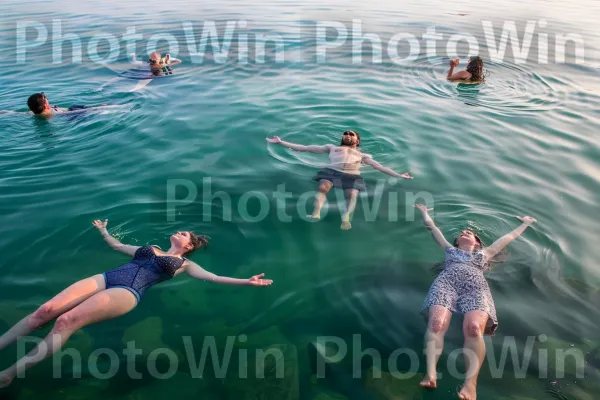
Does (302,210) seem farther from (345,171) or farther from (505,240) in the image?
(505,240)

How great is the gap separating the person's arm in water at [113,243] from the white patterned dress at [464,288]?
14.3 feet

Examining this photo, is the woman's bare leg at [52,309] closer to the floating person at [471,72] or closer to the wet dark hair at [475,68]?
the floating person at [471,72]

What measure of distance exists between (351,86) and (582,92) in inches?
287

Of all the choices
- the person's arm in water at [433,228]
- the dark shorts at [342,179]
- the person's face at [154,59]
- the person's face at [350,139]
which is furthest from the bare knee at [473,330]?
the person's face at [154,59]

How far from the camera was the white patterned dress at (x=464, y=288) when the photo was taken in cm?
544

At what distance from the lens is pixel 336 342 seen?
17.8ft

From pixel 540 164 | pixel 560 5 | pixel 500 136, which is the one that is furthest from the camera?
pixel 560 5

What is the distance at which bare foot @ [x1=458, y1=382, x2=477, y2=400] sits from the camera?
458 centimetres

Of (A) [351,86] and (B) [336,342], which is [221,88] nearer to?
(A) [351,86]

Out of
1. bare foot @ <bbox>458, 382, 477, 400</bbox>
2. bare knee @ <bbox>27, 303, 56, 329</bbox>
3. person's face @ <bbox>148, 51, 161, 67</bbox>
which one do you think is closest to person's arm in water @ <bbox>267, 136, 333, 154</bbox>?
bare knee @ <bbox>27, 303, 56, 329</bbox>

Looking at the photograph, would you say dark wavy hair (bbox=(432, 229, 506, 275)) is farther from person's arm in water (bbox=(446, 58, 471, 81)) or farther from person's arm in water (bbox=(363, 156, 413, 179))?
person's arm in water (bbox=(446, 58, 471, 81))

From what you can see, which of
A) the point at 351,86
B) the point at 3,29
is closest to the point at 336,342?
the point at 351,86

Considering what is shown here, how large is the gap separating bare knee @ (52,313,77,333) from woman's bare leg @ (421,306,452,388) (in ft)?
13.6

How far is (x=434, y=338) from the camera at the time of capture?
5.20 metres
